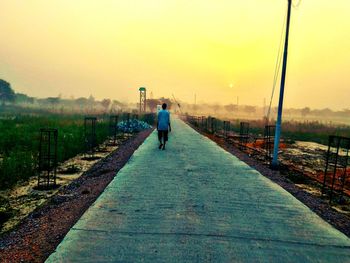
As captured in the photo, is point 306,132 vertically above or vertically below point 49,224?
below

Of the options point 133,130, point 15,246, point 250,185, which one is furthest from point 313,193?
point 133,130

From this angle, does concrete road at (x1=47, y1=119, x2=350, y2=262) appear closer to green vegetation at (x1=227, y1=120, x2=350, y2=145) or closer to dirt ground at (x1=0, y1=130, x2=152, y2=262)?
dirt ground at (x1=0, y1=130, x2=152, y2=262)

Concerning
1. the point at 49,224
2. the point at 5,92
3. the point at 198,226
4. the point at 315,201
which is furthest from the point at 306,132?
the point at 5,92

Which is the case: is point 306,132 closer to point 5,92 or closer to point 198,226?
point 198,226

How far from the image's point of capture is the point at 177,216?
17.3 ft

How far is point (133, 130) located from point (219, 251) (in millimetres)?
25669

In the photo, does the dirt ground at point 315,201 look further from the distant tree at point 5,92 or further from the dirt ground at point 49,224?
the distant tree at point 5,92

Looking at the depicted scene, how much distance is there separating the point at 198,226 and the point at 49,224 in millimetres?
2438


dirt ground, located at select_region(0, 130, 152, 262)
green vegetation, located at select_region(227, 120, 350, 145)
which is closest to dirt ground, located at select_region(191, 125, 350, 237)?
dirt ground, located at select_region(0, 130, 152, 262)

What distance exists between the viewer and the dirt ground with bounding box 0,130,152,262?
4.06 meters

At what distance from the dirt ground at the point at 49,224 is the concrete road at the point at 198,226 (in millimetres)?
274

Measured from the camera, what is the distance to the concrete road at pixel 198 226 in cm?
390

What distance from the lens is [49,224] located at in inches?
203

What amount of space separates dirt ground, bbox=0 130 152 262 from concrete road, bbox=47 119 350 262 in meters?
0.27
